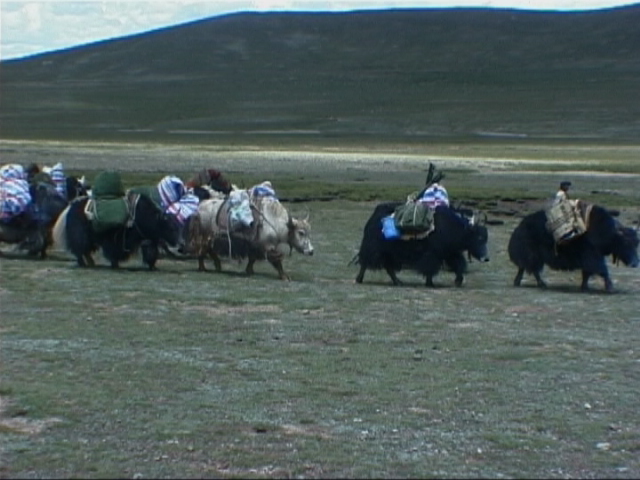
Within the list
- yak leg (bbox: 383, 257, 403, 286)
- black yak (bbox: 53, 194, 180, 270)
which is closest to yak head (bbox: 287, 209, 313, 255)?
yak leg (bbox: 383, 257, 403, 286)

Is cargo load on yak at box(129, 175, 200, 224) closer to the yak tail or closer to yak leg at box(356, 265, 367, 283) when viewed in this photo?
the yak tail

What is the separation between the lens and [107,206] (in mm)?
13617

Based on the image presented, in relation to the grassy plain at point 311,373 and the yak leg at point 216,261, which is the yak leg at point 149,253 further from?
the yak leg at point 216,261

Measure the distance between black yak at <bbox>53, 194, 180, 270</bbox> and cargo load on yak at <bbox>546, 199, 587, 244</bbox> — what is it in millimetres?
4118

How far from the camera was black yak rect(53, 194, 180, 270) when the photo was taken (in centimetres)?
1364

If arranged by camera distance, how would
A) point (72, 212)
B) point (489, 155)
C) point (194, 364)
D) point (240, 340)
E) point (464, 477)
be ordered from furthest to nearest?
point (489, 155) → point (72, 212) → point (240, 340) → point (194, 364) → point (464, 477)

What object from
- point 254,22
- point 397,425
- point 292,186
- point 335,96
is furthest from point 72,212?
point 254,22

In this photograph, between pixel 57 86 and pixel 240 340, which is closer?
pixel 240 340

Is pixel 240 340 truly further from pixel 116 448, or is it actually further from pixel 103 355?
pixel 116 448

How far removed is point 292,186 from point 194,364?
2042 centimetres

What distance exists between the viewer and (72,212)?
13.7 m

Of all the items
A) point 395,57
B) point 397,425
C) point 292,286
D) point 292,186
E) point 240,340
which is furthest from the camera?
point 395,57

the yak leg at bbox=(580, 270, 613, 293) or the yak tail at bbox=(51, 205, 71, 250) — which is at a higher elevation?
the yak tail at bbox=(51, 205, 71, 250)

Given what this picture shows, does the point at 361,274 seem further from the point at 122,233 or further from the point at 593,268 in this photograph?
the point at 122,233
